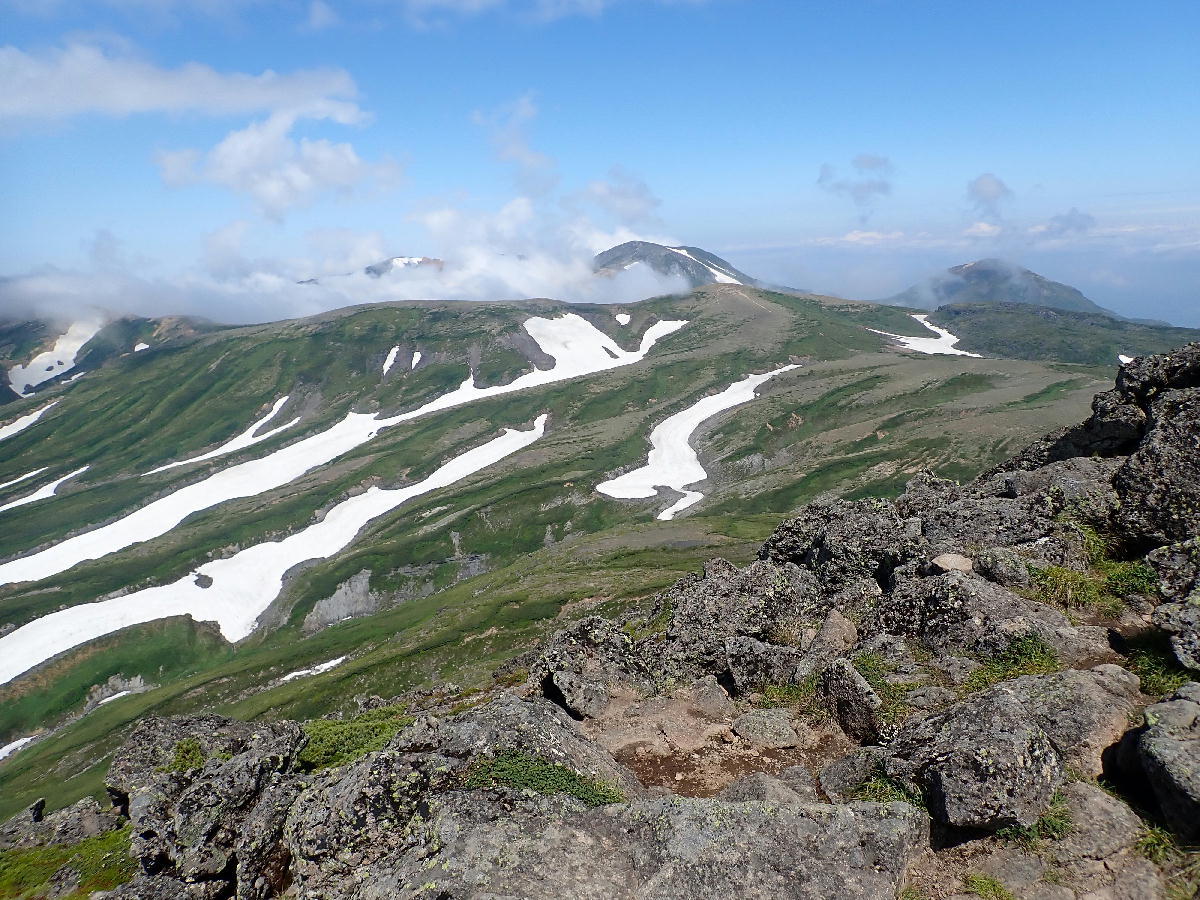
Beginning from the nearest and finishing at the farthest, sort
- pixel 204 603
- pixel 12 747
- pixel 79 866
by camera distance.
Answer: pixel 79 866 < pixel 12 747 < pixel 204 603

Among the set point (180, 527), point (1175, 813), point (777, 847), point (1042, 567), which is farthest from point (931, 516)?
point (180, 527)

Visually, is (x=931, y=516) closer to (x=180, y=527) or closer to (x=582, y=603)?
(x=582, y=603)

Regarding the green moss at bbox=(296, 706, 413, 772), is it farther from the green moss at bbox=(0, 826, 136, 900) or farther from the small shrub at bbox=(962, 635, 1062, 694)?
the small shrub at bbox=(962, 635, 1062, 694)

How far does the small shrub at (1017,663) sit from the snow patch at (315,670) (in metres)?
107

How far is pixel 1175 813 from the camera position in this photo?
10.0 meters

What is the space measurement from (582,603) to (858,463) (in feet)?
317

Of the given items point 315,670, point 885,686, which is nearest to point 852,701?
point 885,686

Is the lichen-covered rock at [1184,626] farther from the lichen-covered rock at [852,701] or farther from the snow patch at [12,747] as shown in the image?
the snow patch at [12,747]

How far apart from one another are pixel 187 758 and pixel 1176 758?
1142 inches

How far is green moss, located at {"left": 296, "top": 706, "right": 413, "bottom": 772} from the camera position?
69.9 feet

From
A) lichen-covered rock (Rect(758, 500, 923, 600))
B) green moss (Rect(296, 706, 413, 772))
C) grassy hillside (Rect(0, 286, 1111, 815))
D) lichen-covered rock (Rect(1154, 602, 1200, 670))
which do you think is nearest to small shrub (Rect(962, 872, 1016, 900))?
lichen-covered rock (Rect(1154, 602, 1200, 670))

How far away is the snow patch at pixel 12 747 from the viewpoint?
11442 cm

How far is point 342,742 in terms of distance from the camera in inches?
890

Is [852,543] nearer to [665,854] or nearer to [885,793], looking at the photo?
[885,793]
